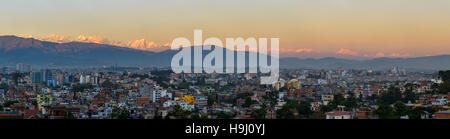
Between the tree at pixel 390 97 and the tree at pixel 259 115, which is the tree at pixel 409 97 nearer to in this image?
the tree at pixel 390 97

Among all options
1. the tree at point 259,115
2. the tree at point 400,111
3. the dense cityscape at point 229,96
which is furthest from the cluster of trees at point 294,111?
the tree at point 400,111

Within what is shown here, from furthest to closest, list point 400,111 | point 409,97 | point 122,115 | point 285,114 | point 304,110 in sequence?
point 409,97, point 304,110, point 285,114, point 400,111, point 122,115

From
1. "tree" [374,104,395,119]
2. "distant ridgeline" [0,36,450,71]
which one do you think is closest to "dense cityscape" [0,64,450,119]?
"tree" [374,104,395,119]

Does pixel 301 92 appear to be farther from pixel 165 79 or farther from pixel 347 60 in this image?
pixel 347 60

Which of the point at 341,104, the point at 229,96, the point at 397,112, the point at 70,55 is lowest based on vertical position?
the point at 229,96

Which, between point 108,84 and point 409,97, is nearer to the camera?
point 409,97

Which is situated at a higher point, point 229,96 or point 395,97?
point 395,97

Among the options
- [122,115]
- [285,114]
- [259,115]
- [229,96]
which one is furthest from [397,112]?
[229,96]

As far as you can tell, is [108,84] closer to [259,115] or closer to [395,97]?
[395,97]

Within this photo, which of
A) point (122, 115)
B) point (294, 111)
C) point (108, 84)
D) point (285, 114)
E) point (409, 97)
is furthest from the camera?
point (108, 84)
